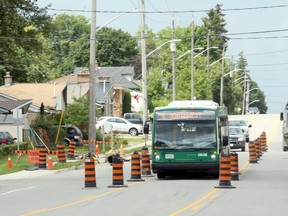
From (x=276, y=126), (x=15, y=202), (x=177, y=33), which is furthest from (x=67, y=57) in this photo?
(x=15, y=202)

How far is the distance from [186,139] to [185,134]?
0.19m

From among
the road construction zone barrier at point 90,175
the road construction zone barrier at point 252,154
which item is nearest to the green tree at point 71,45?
the road construction zone barrier at point 252,154

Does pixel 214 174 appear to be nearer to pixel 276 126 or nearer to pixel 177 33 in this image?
pixel 276 126

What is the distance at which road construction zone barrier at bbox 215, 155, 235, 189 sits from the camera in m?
22.3

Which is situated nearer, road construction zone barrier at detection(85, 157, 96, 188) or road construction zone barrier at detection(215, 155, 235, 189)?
road construction zone barrier at detection(215, 155, 235, 189)

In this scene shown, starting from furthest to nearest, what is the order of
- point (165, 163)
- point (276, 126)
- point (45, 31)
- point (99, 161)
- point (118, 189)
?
point (276, 126) → point (45, 31) → point (99, 161) → point (165, 163) → point (118, 189)

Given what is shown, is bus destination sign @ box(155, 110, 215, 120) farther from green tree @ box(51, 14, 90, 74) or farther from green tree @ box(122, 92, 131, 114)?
green tree @ box(51, 14, 90, 74)

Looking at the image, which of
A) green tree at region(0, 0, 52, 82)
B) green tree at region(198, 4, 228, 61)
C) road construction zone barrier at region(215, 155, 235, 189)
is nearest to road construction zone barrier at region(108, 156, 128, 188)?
road construction zone barrier at region(215, 155, 235, 189)

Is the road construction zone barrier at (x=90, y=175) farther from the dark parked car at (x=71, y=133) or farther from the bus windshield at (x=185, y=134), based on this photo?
the dark parked car at (x=71, y=133)

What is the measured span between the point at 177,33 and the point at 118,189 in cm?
12744

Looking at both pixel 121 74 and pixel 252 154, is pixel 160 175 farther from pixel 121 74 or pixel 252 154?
pixel 121 74

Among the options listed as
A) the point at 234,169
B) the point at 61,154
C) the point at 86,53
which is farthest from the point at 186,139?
the point at 86,53

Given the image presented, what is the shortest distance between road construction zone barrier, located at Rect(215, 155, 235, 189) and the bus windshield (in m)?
3.04

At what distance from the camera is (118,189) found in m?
22.7
